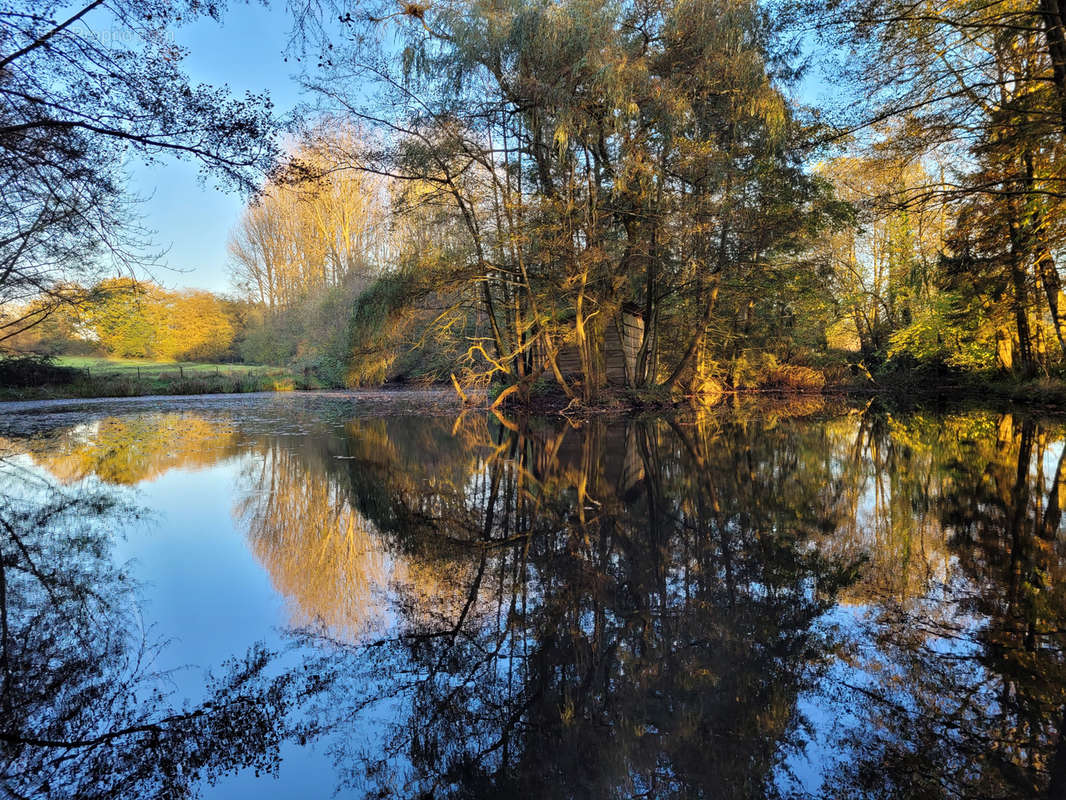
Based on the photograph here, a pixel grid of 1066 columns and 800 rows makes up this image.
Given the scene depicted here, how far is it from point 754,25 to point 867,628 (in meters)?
14.1

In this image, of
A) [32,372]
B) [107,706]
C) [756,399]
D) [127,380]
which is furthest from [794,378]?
[32,372]

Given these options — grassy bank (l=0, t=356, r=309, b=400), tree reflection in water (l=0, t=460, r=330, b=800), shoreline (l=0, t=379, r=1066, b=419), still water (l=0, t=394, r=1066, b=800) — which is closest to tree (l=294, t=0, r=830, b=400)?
shoreline (l=0, t=379, r=1066, b=419)

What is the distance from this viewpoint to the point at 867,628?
2.89 metres

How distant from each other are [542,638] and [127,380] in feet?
107

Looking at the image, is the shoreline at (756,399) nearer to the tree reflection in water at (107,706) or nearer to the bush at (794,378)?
the bush at (794,378)

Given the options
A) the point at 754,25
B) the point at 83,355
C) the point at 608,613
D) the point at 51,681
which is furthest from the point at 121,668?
the point at 83,355

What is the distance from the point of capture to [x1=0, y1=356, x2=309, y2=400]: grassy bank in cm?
2392

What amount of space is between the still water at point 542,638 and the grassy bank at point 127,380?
76.7 ft

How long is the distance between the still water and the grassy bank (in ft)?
76.7

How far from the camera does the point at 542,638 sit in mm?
2859

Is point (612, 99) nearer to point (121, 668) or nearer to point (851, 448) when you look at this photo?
point (851, 448)

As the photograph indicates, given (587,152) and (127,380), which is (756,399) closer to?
(587,152)

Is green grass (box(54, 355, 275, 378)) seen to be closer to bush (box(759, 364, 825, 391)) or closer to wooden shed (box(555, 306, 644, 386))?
wooden shed (box(555, 306, 644, 386))

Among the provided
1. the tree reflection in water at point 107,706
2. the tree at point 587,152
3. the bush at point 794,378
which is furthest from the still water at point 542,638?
the bush at point 794,378
